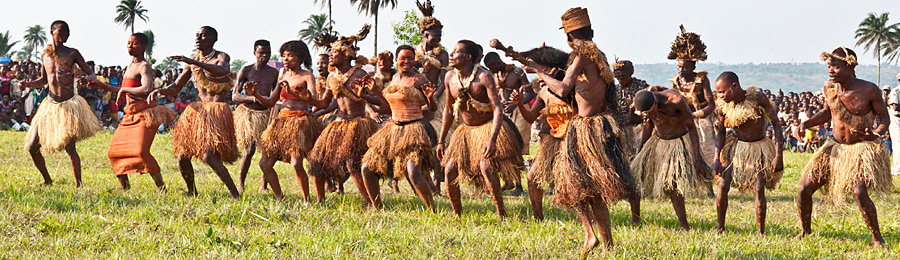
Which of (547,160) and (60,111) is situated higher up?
(60,111)

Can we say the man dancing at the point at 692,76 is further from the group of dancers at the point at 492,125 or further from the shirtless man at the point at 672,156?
the shirtless man at the point at 672,156

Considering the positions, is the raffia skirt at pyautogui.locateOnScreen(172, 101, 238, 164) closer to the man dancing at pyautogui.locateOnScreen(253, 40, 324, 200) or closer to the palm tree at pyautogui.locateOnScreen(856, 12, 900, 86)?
the man dancing at pyautogui.locateOnScreen(253, 40, 324, 200)

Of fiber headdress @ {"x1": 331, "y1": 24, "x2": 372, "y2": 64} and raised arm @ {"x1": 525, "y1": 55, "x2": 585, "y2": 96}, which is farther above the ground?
fiber headdress @ {"x1": 331, "y1": 24, "x2": 372, "y2": 64}

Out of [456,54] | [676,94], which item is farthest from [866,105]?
[456,54]

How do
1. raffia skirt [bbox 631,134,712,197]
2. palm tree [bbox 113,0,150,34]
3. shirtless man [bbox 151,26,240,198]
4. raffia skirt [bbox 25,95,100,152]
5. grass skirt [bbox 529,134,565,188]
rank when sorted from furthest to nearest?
palm tree [bbox 113,0,150,34] < raffia skirt [bbox 25,95,100,152] < shirtless man [bbox 151,26,240,198] < raffia skirt [bbox 631,134,712,197] < grass skirt [bbox 529,134,565,188]

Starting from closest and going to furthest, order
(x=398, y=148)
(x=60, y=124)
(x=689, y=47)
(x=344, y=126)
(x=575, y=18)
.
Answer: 1. (x=575, y=18)
2. (x=398, y=148)
3. (x=344, y=126)
4. (x=689, y=47)
5. (x=60, y=124)

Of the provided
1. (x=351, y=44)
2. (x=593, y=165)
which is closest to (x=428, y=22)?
(x=351, y=44)

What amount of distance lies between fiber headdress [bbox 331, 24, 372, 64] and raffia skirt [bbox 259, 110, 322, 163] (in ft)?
2.10

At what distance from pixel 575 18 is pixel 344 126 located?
2.50m

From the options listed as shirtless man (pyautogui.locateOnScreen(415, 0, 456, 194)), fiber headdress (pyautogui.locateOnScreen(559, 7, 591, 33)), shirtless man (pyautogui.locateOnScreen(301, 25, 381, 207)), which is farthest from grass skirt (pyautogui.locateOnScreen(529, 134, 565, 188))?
shirtless man (pyautogui.locateOnScreen(415, 0, 456, 194))

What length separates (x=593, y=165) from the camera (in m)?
4.89

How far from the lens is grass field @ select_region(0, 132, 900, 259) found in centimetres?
489

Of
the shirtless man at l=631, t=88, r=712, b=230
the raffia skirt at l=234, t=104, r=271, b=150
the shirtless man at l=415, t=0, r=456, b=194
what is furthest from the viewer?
the shirtless man at l=415, t=0, r=456, b=194

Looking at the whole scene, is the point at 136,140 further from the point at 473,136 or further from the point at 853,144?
the point at 853,144
